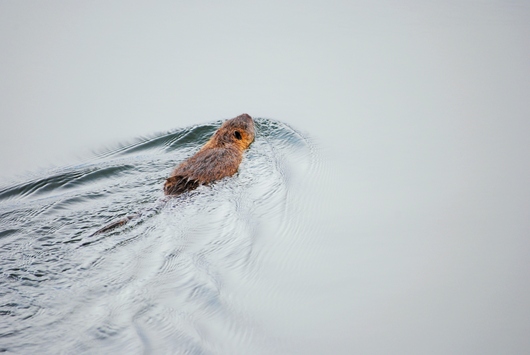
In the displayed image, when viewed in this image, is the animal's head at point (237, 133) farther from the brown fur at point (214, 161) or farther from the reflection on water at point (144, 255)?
the reflection on water at point (144, 255)

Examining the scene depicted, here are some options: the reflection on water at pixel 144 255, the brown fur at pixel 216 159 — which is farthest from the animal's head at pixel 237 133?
the reflection on water at pixel 144 255

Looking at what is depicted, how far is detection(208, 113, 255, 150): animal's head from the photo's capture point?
18.7ft

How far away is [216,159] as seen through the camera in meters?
5.13

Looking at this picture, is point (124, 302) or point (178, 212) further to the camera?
point (178, 212)

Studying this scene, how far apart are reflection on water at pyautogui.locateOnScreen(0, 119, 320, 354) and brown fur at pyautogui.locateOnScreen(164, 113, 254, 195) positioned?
118mm

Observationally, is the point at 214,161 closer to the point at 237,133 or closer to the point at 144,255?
the point at 237,133

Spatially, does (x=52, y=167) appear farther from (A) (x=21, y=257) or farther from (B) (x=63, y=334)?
(B) (x=63, y=334)

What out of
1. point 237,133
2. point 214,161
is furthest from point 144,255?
point 237,133

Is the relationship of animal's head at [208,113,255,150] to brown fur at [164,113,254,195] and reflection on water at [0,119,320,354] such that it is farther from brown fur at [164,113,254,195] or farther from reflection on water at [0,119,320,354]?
reflection on water at [0,119,320,354]

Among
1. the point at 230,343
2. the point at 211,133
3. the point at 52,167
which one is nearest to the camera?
the point at 230,343

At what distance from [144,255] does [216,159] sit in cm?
145

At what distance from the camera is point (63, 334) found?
3150 mm

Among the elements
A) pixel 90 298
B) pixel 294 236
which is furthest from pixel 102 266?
pixel 294 236

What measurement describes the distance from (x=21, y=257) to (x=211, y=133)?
2879mm
